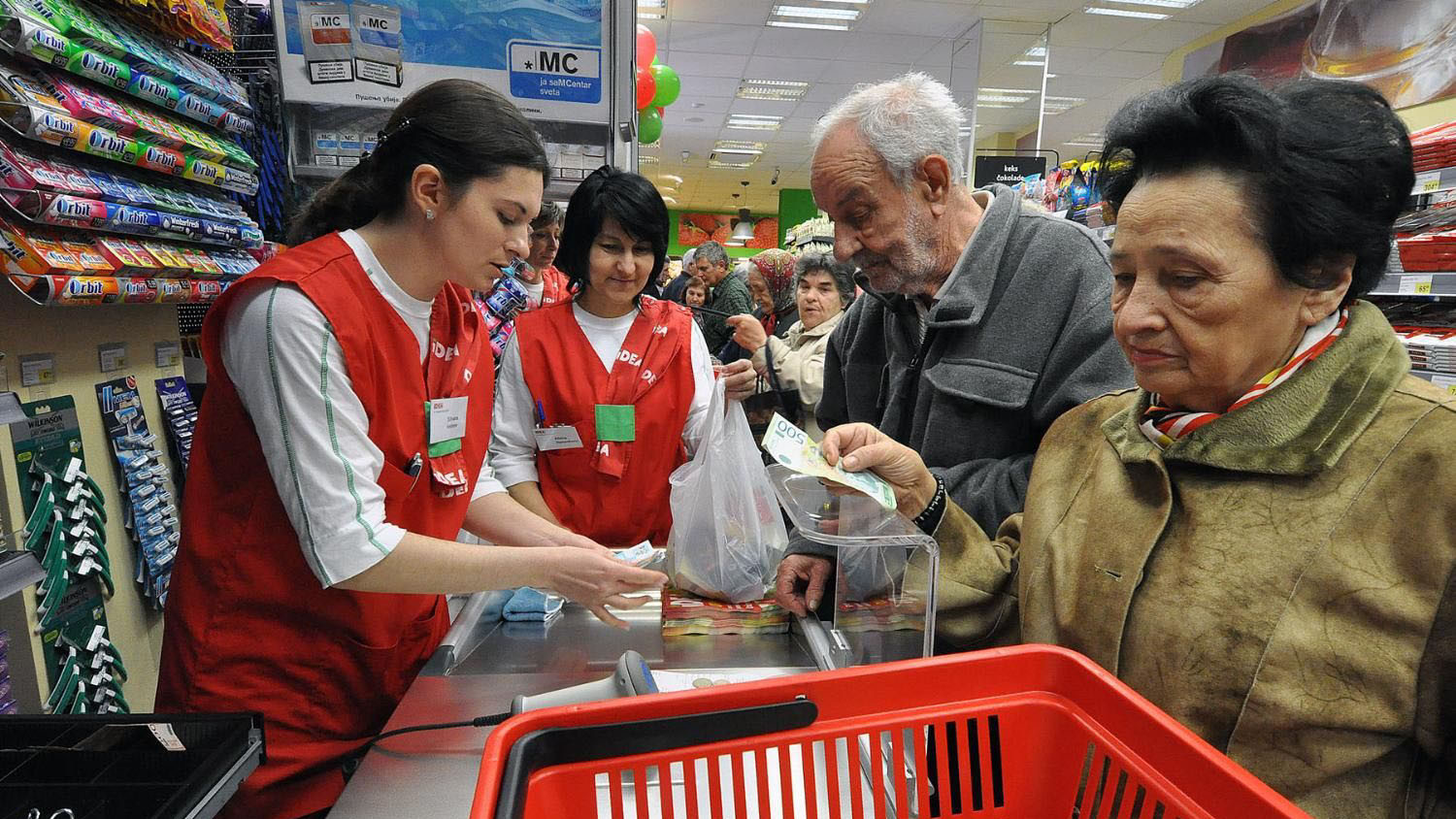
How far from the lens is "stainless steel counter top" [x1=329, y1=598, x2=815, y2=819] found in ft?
3.55

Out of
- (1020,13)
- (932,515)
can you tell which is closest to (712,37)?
(1020,13)

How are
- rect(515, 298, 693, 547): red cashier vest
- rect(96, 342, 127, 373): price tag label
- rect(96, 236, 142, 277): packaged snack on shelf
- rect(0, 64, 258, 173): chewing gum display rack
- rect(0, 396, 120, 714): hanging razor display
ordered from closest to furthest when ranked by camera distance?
rect(0, 64, 258, 173): chewing gum display rack, rect(96, 236, 142, 277): packaged snack on shelf, rect(0, 396, 120, 714): hanging razor display, rect(96, 342, 127, 373): price tag label, rect(515, 298, 693, 547): red cashier vest

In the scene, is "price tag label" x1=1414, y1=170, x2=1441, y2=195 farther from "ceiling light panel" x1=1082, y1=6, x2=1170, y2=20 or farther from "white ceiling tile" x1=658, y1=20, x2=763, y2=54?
"white ceiling tile" x1=658, y1=20, x2=763, y2=54

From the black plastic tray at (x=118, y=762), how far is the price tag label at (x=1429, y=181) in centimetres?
410

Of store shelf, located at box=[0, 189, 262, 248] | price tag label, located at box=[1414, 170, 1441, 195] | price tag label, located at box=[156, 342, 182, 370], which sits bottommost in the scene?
price tag label, located at box=[156, 342, 182, 370]

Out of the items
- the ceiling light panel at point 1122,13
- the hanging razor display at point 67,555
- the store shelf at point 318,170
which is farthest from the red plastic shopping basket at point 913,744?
the ceiling light panel at point 1122,13

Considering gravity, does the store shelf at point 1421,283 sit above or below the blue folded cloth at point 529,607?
above

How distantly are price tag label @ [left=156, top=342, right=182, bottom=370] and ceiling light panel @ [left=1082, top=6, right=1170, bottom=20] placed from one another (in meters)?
8.60

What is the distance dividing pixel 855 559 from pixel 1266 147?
86cm

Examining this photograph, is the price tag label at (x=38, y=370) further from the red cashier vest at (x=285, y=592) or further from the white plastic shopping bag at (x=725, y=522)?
the white plastic shopping bag at (x=725, y=522)

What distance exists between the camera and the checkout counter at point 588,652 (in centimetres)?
110

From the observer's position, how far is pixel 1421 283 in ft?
9.75

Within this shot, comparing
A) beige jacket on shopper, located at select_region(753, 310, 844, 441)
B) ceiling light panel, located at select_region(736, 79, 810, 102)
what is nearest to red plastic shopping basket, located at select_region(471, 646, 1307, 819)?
beige jacket on shopper, located at select_region(753, 310, 844, 441)

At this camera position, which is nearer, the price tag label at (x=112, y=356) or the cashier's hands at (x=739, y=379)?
the cashier's hands at (x=739, y=379)
